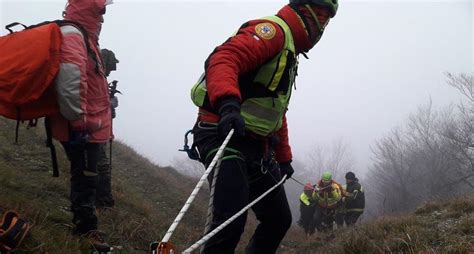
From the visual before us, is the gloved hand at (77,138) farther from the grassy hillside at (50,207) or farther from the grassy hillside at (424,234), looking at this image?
the grassy hillside at (424,234)

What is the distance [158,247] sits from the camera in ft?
5.19

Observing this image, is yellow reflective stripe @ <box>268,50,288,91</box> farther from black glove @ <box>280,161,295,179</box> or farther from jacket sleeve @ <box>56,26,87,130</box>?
jacket sleeve @ <box>56,26,87,130</box>

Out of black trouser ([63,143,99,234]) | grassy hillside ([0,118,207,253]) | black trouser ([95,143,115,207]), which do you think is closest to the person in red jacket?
black trouser ([63,143,99,234])

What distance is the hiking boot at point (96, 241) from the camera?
3.34 metres

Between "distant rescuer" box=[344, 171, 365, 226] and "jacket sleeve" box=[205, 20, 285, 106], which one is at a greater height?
"jacket sleeve" box=[205, 20, 285, 106]

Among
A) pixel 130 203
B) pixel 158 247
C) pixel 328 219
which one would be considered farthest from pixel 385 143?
pixel 158 247

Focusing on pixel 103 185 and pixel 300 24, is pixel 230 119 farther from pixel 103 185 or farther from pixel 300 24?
pixel 103 185

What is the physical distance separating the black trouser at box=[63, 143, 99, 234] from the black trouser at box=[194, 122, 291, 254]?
1.15 meters

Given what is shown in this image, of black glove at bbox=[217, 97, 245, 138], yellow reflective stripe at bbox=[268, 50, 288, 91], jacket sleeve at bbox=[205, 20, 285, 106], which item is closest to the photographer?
black glove at bbox=[217, 97, 245, 138]

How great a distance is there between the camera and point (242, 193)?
253 cm

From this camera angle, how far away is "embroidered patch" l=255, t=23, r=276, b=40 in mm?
2578

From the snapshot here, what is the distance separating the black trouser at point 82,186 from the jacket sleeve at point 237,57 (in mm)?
1546

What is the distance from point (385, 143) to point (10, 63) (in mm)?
47700

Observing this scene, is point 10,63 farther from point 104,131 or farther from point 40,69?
point 104,131
